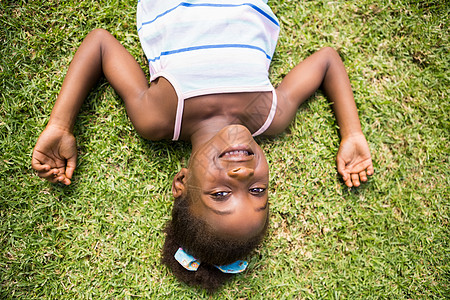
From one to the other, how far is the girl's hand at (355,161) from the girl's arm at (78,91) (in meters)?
1.54

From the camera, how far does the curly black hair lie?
73.5 inches

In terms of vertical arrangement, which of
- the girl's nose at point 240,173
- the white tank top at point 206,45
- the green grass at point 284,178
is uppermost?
the white tank top at point 206,45

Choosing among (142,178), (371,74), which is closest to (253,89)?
(142,178)

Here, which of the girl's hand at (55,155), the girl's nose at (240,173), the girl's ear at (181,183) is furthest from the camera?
the girl's hand at (55,155)

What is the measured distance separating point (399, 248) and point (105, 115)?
249cm

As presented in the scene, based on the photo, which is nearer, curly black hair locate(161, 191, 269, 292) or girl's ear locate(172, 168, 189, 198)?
curly black hair locate(161, 191, 269, 292)

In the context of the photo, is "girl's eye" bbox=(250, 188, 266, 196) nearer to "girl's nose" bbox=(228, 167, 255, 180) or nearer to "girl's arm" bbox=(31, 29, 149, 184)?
"girl's nose" bbox=(228, 167, 255, 180)

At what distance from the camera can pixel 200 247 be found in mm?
1950

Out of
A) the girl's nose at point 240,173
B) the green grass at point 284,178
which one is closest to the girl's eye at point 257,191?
the girl's nose at point 240,173

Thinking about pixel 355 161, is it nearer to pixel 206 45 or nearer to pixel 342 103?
pixel 342 103

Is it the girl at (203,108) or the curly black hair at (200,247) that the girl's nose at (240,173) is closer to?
the girl at (203,108)

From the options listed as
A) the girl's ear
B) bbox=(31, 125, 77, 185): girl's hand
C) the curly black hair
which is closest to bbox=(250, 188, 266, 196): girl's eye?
the curly black hair

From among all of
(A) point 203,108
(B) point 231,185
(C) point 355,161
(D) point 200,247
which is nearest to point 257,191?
(B) point 231,185

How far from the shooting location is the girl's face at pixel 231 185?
1.75 meters
